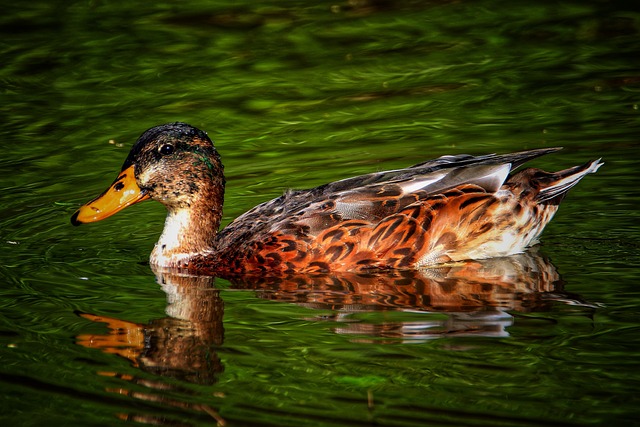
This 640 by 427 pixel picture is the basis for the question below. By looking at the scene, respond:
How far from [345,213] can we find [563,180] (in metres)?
1.89

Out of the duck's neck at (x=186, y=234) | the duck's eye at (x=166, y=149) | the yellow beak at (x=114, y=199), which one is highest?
the duck's eye at (x=166, y=149)

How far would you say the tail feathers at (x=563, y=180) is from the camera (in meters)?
9.39

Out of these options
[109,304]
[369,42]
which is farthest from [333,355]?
[369,42]

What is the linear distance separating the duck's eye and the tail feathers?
3.16 m

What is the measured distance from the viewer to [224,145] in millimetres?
12625

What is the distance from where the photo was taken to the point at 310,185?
11.3 metres

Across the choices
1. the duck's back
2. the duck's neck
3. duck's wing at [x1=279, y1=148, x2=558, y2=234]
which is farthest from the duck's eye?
duck's wing at [x1=279, y1=148, x2=558, y2=234]

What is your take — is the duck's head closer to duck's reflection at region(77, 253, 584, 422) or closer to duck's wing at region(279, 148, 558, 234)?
duck's reflection at region(77, 253, 584, 422)

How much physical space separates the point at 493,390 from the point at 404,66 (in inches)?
322

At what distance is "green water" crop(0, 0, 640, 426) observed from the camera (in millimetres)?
6652

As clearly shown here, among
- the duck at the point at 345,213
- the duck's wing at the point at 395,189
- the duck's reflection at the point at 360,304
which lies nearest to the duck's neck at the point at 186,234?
the duck at the point at 345,213

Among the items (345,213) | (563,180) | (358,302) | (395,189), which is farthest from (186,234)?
(563,180)

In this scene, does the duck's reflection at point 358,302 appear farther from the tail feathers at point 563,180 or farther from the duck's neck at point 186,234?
the tail feathers at point 563,180

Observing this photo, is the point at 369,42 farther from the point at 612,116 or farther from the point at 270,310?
the point at 270,310
